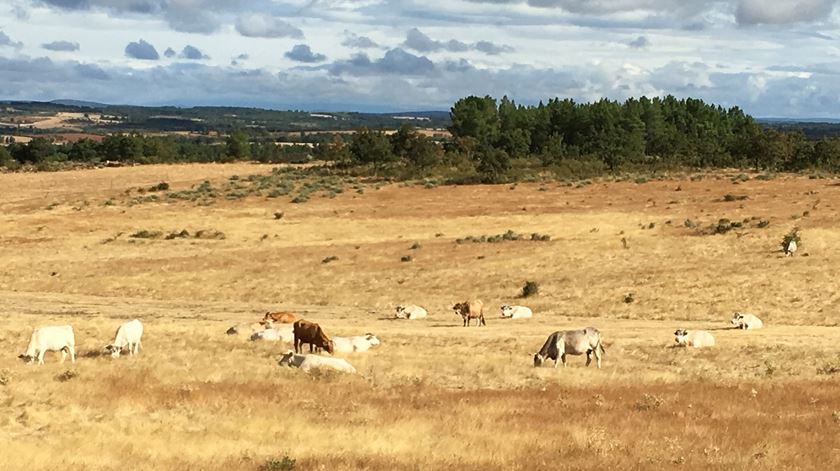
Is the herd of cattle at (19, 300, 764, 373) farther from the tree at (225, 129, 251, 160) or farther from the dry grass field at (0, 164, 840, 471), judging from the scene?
the tree at (225, 129, 251, 160)

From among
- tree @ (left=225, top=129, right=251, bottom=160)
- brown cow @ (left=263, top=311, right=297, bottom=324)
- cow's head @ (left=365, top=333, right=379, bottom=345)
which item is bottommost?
tree @ (left=225, top=129, right=251, bottom=160)

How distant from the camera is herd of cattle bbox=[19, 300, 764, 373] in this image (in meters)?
23.8

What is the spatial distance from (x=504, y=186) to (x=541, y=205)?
1592cm

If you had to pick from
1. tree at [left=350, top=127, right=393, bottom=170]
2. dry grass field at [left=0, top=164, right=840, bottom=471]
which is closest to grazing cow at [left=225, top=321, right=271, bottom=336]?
dry grass field at [left=0, top=164, right=840, bottom=471]

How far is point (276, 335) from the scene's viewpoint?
29688mm

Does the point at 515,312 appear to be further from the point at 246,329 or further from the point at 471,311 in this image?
the point at 246,329

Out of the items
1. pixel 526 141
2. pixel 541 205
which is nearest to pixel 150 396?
pixel 541 205

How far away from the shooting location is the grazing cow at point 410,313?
122ft

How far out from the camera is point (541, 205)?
76.1 m

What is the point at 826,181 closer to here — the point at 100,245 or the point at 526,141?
the point at 526,141

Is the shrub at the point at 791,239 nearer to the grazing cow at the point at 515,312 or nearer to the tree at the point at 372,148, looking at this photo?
the grazing cow at the point at 515,312

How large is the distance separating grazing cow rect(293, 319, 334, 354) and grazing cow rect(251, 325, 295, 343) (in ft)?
7.24

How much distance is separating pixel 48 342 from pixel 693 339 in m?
17.5

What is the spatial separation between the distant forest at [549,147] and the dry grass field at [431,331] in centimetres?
2401
